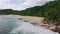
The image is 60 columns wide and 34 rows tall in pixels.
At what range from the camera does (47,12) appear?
9.09ft

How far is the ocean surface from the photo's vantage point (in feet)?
8.41

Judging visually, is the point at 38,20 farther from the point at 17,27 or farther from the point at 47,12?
the point at 17,27

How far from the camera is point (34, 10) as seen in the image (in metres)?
2.84

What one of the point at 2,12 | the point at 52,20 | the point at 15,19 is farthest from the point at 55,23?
the point at 2,12

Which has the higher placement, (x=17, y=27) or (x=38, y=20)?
(x=38, y=20)

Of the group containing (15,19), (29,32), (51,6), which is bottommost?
(29,32)

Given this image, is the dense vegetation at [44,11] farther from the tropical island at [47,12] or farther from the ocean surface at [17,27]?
the ocean surface at [17,27]

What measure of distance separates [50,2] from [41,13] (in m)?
0.27

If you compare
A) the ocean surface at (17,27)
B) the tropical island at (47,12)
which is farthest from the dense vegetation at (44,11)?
the ocean surface at (17,27)

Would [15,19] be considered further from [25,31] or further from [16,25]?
[25,31]

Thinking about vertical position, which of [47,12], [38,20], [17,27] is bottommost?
[17,27]

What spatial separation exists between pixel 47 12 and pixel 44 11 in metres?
0.05

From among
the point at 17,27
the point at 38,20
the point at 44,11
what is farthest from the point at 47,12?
the point at 17,27

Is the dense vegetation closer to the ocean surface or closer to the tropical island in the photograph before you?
the tropical island
